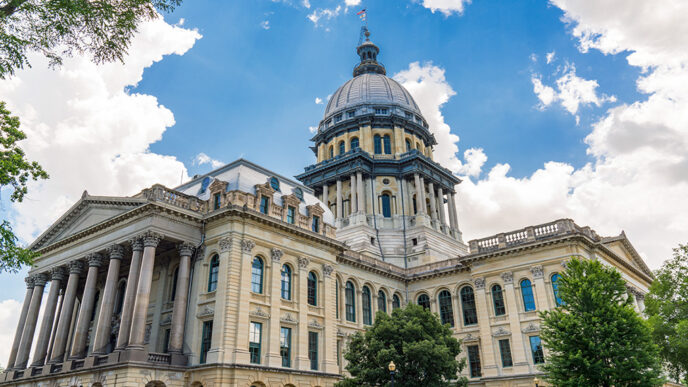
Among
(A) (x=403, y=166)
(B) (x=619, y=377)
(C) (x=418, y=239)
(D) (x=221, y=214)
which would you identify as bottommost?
(B) (x=619, y=377)

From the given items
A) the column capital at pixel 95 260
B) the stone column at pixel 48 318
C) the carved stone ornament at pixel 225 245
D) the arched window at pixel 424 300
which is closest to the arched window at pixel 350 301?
the arched window at pixel 424 300

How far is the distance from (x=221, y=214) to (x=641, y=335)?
24.9 metres

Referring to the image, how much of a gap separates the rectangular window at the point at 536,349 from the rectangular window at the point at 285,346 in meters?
18.1

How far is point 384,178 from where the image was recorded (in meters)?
61.8

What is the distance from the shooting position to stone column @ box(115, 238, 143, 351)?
2927 centimetres

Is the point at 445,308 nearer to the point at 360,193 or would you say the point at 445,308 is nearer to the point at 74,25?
the point at 360,193

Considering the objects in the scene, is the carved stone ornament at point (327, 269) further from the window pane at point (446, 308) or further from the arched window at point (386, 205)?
Result: the arched window at point (386, 205)

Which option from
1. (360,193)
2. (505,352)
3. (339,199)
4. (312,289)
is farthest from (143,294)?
(360,193)

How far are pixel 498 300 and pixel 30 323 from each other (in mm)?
36087

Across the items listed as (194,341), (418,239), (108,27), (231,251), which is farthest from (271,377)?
(418,239)

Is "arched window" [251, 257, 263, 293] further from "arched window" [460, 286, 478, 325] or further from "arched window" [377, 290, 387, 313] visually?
"arched window" [460, 286, 478, 325]

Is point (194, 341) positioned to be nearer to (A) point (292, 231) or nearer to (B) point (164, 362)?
(B) point (164, 362)

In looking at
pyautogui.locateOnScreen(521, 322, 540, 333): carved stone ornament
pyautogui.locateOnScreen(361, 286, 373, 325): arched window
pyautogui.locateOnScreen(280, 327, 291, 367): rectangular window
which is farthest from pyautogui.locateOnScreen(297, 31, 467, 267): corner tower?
pyautogui.locateOnScreen(280, 327, 291, 367): rectangular window

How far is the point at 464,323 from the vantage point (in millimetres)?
42531
